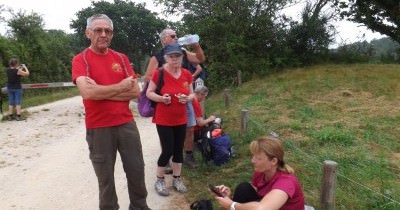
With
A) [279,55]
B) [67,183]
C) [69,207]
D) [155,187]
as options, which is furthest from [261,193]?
[279,55]

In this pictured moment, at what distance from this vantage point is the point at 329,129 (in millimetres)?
7465

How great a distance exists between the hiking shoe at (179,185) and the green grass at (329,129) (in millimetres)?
127

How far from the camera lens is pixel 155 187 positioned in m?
5.02

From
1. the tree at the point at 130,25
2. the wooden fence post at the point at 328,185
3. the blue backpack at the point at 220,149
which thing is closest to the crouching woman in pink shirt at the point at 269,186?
the wooden fence post at the point at 328,185

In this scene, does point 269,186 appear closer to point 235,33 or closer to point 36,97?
point 235,33

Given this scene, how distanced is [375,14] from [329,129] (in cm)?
1228

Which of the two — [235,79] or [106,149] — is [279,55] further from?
[106,149]

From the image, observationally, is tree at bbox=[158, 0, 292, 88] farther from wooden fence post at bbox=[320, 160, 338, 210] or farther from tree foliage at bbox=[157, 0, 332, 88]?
wooden fence post at bbox=[320, 160, 338, 210]

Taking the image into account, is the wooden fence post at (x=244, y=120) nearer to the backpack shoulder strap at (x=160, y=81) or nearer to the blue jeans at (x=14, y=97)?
the backpack shoulder strap at (x=160, y=81)

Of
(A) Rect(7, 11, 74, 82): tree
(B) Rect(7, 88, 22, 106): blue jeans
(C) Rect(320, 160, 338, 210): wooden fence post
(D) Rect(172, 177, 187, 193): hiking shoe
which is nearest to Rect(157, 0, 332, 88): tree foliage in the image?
(A) Rect(7, 11, 74, 82): tree

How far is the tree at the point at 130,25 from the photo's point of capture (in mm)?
42688

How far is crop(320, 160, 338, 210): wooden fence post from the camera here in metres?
3.73

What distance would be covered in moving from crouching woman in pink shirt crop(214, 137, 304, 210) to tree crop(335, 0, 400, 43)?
16.3 meters

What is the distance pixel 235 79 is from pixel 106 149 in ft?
43.8
